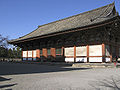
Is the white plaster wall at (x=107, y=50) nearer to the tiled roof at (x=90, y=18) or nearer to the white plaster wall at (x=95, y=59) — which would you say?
the white plaster wall at (x=95, y=59)

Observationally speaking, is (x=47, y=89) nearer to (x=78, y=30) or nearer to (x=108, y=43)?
(x=78, y=30)

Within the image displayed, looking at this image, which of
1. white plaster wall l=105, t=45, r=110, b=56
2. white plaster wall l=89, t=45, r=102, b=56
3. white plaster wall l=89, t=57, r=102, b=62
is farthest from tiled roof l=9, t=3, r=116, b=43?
white plaster wall l=89, t=57, r=102, b=62

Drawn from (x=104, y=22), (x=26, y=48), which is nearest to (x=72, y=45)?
(x=104, y=22)

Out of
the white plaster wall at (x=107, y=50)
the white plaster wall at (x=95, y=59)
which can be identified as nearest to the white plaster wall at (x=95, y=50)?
the white plaster wall at (x=95, y=59)

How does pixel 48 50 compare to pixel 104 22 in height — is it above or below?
below

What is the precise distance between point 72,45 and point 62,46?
5.89ft

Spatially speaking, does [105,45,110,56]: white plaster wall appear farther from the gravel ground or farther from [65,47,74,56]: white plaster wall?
the gravel ground

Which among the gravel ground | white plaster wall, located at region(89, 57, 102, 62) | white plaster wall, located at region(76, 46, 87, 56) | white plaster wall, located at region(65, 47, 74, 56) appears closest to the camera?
the gravel ground

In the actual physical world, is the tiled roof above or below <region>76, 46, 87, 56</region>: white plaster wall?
above

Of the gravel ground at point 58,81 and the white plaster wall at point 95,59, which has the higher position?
the white plaster wall at point 95,59

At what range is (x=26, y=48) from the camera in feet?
84.0

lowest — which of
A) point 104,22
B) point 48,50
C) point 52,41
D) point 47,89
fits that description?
point 47,89

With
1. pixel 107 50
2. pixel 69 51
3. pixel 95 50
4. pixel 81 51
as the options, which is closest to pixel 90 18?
pixel 81 51

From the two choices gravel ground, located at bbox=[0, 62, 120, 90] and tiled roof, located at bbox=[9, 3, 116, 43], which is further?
tiled roof, located at bbox=[9, 3, 116, 43]
